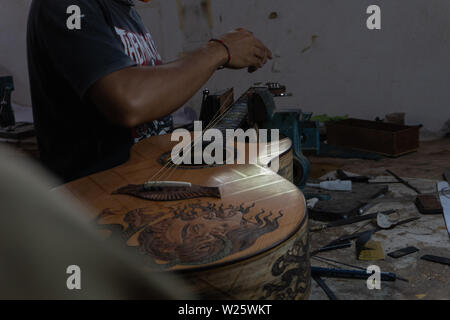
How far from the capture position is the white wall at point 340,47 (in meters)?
3.98

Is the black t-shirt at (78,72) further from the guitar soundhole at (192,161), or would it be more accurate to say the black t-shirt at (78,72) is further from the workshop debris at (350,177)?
the workshop debris at (350,177)

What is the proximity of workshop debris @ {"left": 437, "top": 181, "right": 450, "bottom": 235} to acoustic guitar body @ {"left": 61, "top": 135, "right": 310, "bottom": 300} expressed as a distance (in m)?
0.92

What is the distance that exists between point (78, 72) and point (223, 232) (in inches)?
25.0

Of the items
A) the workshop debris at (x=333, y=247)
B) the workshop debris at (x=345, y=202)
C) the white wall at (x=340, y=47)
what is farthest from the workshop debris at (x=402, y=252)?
the white wall at (x=340, y=47)

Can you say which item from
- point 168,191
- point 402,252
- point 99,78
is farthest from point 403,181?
point 99,78

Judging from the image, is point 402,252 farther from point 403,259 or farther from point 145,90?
point 145,90

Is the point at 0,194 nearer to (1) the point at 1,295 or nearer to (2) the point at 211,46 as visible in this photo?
(1) the point at 1,295

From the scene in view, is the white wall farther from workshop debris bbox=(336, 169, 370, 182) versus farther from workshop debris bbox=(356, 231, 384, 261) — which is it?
workshop debris bbox=(356, 231, 384, 261)

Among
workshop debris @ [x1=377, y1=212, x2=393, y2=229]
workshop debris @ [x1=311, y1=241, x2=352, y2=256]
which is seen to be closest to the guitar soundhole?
workshop debris @ [x1=311, y1=241, x2=352, y2=256]

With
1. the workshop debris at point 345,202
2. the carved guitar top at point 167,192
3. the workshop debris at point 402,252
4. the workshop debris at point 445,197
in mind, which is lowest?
the workshop debris at point 402,252

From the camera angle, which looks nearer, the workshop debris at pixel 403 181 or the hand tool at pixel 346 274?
the hand tool at pixel 346 274

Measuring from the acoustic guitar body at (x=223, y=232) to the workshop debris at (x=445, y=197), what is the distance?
920 mm
